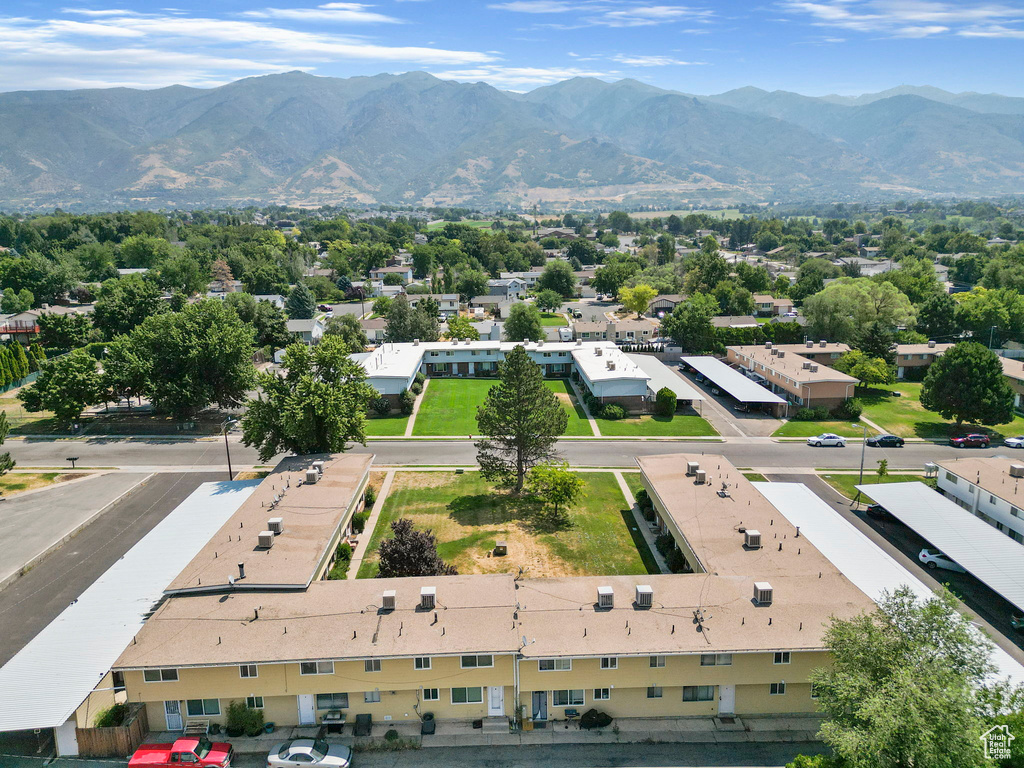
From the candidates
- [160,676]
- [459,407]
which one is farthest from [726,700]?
[459,407]

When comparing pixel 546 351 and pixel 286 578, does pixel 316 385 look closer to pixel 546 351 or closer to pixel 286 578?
pixel 286 578

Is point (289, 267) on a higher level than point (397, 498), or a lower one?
higher

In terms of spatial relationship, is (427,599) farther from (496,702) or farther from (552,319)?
(552,319)

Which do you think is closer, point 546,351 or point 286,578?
point 286,578

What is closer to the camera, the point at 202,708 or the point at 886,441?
the point at 202,708

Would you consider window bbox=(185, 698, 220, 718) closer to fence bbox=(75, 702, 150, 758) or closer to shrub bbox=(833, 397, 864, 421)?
fence bbox=(75, 702, 150, 758)

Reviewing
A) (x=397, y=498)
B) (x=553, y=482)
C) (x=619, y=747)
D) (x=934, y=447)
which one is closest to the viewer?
(x=619, y=747)

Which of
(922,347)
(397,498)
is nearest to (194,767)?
(397,498)

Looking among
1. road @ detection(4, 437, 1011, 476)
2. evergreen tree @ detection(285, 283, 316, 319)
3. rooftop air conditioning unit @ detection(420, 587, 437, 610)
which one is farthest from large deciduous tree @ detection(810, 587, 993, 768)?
evergreen tree @ detection(285, 283, 316, 319)
